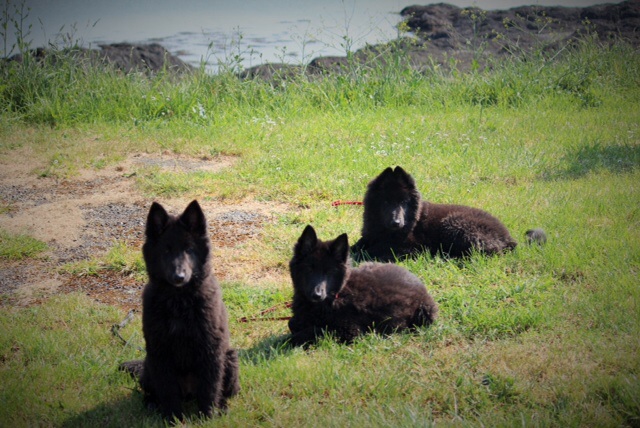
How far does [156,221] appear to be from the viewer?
415 cm

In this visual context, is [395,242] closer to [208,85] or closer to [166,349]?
[166,349]

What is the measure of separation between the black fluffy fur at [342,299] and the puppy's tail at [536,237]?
1.78 m

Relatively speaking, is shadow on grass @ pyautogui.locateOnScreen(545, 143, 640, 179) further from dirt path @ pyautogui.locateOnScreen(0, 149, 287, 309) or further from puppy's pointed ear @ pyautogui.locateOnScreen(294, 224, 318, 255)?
puppy's pointed ear @ pyautogui.locateOnScreen(294, 224, 318, 255)

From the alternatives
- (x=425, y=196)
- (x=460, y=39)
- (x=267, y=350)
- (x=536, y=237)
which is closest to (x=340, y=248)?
(x=267, y=350)

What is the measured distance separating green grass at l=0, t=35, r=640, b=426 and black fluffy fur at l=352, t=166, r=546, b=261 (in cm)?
22

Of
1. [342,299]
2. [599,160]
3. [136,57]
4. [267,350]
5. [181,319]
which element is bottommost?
[267,350]

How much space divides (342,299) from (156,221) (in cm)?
172

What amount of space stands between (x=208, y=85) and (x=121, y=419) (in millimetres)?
8550

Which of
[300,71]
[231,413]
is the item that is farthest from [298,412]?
[300,71]

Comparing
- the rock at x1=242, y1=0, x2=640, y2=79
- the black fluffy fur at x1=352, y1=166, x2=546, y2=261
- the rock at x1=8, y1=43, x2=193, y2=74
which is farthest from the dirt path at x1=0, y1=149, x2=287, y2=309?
the rock at x1=242, y1=0, x2=640, y2=79

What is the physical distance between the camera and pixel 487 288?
5.90m

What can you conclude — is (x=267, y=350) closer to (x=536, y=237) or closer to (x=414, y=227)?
(x=414, y=227)

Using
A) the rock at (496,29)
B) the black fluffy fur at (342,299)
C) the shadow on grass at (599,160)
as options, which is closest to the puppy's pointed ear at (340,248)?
the black fluffy fur at (342,299)

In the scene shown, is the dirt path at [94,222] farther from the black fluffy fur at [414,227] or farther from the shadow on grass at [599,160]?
the shadow on grass at [599,160]
